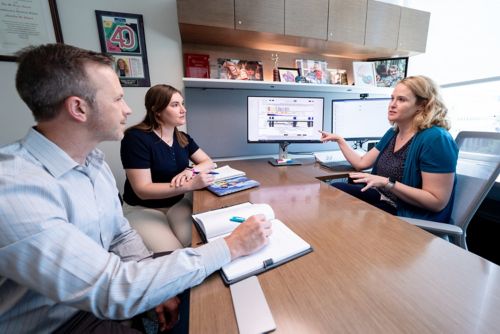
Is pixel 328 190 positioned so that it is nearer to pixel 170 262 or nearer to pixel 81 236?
pixel 170 262

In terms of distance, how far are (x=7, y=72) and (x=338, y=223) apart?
2.31 metres

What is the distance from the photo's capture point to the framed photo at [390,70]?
2119 mm

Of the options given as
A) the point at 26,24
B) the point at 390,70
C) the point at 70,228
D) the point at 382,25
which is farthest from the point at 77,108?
the point at 390,70

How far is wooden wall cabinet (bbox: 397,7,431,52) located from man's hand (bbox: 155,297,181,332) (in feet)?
7.99

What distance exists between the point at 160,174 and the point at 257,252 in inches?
Answer: 36.5

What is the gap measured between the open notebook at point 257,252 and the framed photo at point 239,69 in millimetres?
1254

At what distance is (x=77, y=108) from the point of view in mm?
628

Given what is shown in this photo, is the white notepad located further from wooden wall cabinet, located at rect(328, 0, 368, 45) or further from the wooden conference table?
wooden wall cabinet, located at rect(328, 0, 368, 45)

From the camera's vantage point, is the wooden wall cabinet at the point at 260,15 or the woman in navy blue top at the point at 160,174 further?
the wooden wall cabinet at the point at 260,15

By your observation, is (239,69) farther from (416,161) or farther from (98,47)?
(416,161)

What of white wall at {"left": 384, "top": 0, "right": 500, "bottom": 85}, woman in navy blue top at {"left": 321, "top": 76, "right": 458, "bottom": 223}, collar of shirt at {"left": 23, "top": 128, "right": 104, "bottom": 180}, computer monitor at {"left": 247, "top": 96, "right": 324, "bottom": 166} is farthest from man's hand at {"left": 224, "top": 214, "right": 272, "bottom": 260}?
white wall at {"left": 384, "top": 0, "right": 500, "bottom": 85}

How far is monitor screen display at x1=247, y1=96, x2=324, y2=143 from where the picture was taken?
166 centimetres

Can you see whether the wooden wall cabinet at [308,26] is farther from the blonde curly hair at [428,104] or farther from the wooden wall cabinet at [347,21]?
the blonde curly hair at [428,104]

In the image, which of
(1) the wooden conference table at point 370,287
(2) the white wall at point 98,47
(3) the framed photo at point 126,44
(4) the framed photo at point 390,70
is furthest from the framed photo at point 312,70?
(1) the wooden conference table at point 370,287
